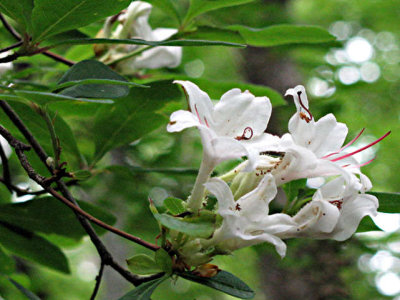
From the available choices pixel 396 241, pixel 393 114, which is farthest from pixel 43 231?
pixel 393 114

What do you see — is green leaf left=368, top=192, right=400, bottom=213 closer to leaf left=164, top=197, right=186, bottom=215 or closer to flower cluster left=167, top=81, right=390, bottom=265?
flower cluster left=167, top=81, right=390, bottom=265

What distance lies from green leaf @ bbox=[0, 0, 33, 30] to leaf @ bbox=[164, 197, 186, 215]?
532 millimetres

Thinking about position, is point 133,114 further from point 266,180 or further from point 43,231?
point 266,180

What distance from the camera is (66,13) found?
1051 mm

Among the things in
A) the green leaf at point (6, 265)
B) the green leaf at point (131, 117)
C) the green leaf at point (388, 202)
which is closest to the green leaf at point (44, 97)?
the green leaf at point (131, 117)

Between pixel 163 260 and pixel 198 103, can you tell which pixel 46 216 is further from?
pixel 198 103

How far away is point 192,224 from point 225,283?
185mm

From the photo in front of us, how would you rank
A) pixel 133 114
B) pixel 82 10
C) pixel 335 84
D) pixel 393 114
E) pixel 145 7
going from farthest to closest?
pixel 393 114 → pixel 335 84 → pixel 145 7 → pixel 133 114 → pixel 82 10

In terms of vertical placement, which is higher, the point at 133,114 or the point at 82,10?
the point at 133,114

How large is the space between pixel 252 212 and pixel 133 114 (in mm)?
682

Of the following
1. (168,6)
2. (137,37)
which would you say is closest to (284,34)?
(168,6)

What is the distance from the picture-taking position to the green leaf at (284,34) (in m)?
1.46

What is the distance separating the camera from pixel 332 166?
35.2 inches

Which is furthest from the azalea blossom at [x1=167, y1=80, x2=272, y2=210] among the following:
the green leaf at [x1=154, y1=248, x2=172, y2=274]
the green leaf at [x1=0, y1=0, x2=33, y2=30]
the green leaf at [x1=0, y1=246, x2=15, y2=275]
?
the green leaf at [x1=0, y1=246, x2=15, y2=275]
